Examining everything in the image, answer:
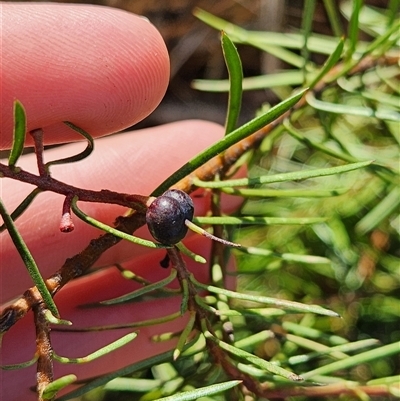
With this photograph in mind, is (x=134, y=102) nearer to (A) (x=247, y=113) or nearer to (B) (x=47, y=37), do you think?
(B) (x=47, y=37)

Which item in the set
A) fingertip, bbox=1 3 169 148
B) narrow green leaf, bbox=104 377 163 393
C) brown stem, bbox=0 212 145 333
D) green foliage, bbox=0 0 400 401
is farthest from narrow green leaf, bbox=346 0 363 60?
narrow green leaf, bbox=104 377 163 393

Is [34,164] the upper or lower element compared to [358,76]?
lower

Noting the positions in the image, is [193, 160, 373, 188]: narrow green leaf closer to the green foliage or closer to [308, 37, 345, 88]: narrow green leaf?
the green foliage

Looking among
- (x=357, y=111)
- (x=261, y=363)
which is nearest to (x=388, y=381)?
(x=261, y=363)

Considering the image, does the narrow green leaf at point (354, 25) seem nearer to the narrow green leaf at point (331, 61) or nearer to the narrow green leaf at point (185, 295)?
the narrow green leaf at point (331, 61)

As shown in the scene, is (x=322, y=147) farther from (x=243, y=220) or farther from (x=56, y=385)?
(x=56, y=385)

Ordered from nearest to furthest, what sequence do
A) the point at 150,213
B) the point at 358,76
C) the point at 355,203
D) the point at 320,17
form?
the point at 150,213
the point at 358,76
the point at 355,203
the point at 320,17

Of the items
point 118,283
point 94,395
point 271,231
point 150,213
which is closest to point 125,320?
point 118,283
